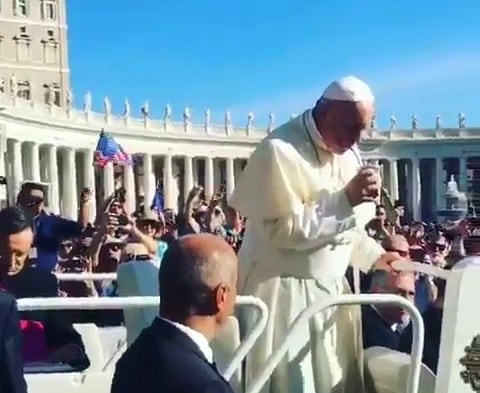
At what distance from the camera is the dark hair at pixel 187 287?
2.71 metres

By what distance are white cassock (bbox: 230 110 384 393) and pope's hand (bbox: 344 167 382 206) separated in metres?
0.05

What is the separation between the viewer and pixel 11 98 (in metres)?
71.3

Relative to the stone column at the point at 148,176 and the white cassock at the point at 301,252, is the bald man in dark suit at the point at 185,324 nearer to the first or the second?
the white cassock at the point at 301,252

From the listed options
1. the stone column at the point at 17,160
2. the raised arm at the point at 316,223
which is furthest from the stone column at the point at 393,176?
the raised arm at the point at 316,223

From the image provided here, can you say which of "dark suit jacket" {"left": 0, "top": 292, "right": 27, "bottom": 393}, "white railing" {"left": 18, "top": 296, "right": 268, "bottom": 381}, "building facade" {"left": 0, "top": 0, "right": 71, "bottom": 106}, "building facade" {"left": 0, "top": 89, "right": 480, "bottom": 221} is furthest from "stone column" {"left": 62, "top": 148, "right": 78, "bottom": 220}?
"dark suit jacket" {"left": 0, "top": 292, "right": 27, "bottom": 393}

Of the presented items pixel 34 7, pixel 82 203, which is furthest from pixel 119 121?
pixel 82 203

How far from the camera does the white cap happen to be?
14.5 ft

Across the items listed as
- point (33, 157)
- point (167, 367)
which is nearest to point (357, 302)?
point (167, 367)

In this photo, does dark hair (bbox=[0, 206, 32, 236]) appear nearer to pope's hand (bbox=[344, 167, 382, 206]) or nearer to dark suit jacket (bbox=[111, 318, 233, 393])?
pope's hand (bbox=[344, 167, 382, 206])

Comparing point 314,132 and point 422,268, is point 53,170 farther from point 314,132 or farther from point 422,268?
point 422,268

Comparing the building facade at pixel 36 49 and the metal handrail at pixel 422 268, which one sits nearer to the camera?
the metal handrail at pixel 422 268

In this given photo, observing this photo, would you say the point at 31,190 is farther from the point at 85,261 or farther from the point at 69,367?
the point at 69,367

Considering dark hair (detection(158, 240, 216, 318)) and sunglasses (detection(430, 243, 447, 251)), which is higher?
dark hair (detection(158, 240, 216, 318))

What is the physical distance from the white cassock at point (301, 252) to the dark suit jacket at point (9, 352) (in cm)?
123
